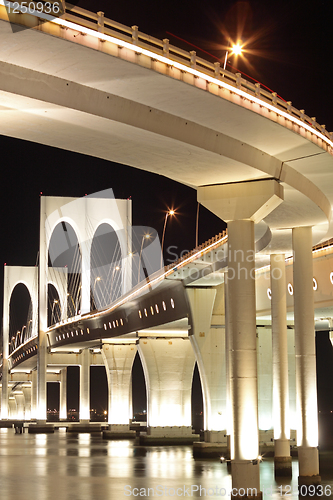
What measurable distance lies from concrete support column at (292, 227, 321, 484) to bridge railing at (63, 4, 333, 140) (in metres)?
7.01

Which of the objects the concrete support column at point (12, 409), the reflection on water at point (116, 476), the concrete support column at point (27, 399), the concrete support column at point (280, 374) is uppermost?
the concrete support column at point (280, 374)

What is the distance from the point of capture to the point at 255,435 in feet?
66.3

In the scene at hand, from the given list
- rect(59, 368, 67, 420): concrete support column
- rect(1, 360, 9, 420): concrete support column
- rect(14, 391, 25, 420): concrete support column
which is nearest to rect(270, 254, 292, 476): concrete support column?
rect(1, 360, 9, 420): concrete support column

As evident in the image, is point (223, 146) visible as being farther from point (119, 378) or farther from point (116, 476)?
point (119, 378)

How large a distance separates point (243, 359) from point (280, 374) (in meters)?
11.1

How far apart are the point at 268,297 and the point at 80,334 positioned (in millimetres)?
34045

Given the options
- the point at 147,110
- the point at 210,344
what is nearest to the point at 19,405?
the point at 210,344

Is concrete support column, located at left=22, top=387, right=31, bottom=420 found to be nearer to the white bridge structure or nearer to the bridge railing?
the white bridge structure

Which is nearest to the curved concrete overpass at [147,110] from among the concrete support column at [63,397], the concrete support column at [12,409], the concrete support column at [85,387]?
the concrete support column at [85,387]

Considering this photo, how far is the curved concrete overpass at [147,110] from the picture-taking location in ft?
47.8

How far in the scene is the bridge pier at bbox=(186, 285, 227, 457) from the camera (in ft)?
137

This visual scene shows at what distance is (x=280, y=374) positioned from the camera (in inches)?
1219

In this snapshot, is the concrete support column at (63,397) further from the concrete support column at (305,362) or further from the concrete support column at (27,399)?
the concrete support column at (305,362)

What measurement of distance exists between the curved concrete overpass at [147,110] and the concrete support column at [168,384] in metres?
35.1
